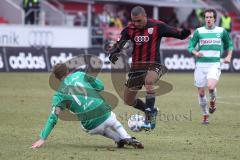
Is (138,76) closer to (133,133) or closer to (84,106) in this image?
(133,133)

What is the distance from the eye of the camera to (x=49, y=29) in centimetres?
3403

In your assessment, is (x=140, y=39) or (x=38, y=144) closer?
(x=38, y=144)

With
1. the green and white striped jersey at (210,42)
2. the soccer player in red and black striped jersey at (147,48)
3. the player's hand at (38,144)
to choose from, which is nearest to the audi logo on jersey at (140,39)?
the soccer player in red and black striped jersey at (147,48)

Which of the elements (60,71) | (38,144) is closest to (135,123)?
(38,144)

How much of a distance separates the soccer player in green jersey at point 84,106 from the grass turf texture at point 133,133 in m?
0.26

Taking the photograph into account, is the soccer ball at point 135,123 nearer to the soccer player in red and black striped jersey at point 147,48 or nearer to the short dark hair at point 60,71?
the soccer player in red and black striped jersey at point 147,48

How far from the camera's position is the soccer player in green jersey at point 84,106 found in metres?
11.3

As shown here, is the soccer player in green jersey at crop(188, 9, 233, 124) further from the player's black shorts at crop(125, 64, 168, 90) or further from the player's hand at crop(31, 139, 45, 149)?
the player's hand at crop(31, 139, 45, 149)

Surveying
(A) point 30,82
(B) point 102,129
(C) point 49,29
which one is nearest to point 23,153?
(B) point 102,129

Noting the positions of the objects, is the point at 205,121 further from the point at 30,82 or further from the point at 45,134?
the point at 30,82

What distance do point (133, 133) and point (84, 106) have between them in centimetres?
287

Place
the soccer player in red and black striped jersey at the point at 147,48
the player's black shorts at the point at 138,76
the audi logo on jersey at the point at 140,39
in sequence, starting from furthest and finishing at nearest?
the player's black shorts at the point at 138,76, the audi logo on jersey at the point at 140,39, the soccer player in red and black striped jersey at the point at 147,48

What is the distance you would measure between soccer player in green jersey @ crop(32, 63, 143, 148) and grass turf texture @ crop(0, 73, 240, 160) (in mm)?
261

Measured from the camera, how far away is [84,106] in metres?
11.6
